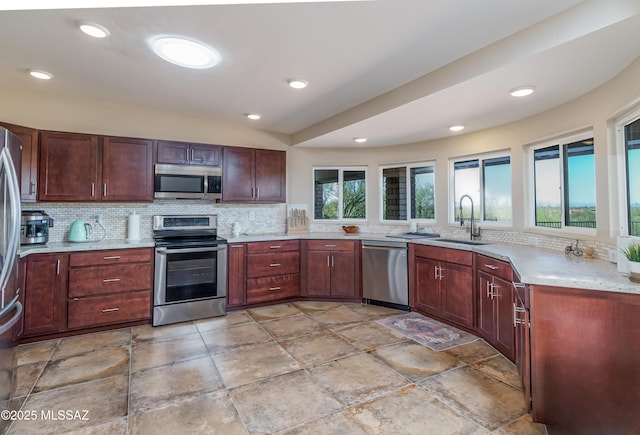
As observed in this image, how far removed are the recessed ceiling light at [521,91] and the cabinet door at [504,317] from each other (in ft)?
4.88

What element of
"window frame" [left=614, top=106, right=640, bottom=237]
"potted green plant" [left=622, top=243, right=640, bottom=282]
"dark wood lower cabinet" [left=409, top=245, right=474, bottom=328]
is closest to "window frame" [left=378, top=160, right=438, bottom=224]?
"dark wood lower cabinet" [left=409, top=245, right=474, bottom=328]

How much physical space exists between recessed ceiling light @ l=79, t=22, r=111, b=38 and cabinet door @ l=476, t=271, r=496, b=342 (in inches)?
136

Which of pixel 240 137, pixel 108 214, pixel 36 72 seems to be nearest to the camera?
pixel 36 72

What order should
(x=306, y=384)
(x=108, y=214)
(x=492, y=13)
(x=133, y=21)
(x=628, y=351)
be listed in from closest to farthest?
(x=628, y=351) → (x=492, y=13) → (x=133, y=21) → (x=306, y=384) → (x=108, y=214)

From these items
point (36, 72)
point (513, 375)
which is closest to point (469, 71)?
point (513, 375)

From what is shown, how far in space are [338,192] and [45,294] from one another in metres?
3.63

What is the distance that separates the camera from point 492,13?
187cm

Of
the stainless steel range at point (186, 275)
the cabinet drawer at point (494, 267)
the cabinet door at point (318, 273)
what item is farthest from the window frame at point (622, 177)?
the stainless steel range at point (186, 275)

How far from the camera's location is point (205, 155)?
3.98m

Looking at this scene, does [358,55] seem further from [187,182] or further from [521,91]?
[187,182]

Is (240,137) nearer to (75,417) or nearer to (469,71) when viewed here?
(469,71)

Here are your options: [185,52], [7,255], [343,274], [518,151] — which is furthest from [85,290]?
[518,151]

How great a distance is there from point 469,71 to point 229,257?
3.05m

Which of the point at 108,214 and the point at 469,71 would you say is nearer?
the point at 469,71
